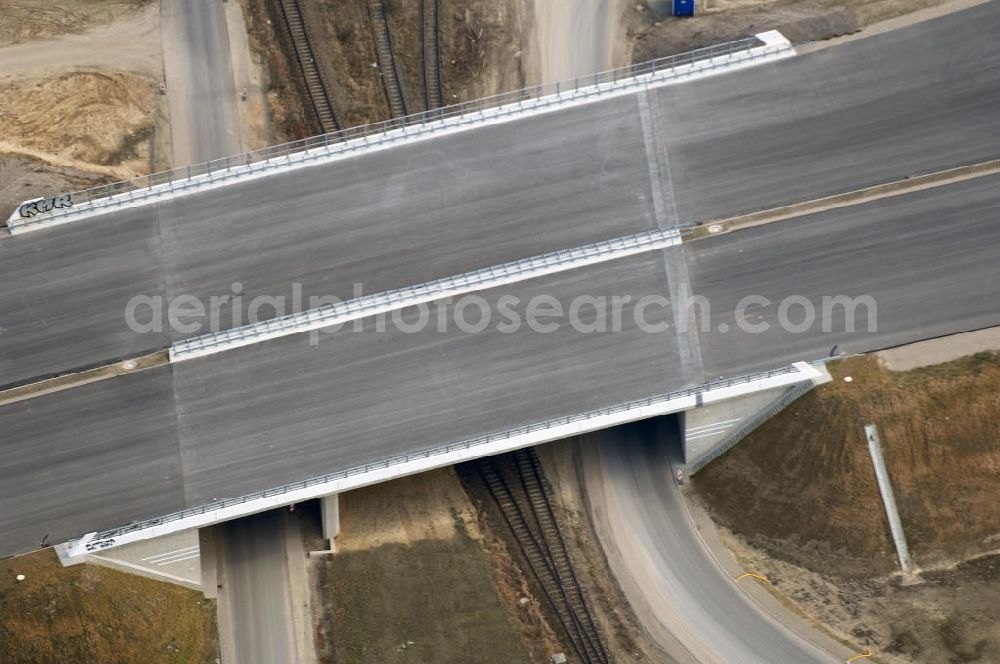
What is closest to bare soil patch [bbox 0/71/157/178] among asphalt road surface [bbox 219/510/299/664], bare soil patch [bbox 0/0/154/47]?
bare soil patch [bbox 0/0/154/47]

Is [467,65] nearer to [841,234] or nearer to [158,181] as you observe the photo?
[158,181]

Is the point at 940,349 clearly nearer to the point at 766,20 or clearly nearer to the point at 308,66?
the point at 766,20

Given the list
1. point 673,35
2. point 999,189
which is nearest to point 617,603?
point 999,189

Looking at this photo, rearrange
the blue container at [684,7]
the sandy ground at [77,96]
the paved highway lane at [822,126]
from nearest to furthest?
the paved highway lane at [822,126]
the sandy ground at [77,96]
the blue container at [684,7]

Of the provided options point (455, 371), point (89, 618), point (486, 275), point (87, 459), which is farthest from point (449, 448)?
point (89, 618)

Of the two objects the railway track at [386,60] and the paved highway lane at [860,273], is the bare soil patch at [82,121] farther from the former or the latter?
the paved highway lane at [860,273]

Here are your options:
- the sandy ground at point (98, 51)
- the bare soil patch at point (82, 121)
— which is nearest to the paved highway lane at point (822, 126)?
the bare soil patch at point (82, 121)
